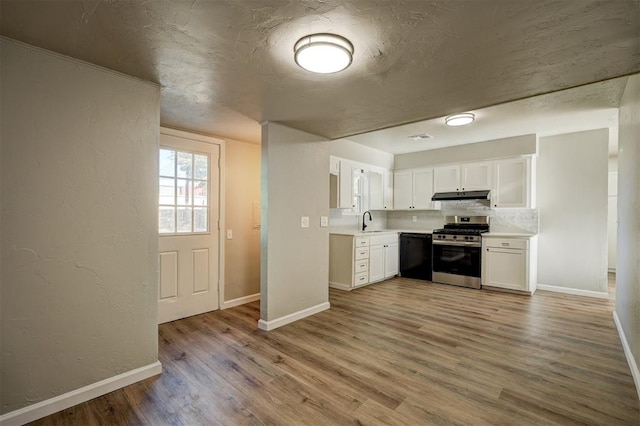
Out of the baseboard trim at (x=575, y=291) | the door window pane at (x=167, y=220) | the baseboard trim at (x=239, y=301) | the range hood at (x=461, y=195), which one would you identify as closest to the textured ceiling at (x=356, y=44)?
the door window pane at (x=167, y=220)

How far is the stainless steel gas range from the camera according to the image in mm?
4934

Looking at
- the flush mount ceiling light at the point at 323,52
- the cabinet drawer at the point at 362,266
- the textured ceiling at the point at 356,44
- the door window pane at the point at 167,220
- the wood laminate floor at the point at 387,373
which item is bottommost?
→ the wood laminate floor at the point at 387,373

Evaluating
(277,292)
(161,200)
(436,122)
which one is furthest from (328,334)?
(436,122)

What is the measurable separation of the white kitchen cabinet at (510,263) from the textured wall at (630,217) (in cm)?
120

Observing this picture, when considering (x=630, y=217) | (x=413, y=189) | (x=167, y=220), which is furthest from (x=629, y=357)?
(x=167, y=220)

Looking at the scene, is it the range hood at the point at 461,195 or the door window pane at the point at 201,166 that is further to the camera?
the range hood at the point at 461,195

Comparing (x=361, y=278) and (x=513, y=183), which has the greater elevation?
(x=513, y=183)

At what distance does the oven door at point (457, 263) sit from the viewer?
4926 mm

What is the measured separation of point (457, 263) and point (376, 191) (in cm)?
197

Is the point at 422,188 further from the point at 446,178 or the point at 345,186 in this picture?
the point at 345,186

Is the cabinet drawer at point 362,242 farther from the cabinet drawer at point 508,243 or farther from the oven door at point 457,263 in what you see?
the cabinet drawer at point 508,243

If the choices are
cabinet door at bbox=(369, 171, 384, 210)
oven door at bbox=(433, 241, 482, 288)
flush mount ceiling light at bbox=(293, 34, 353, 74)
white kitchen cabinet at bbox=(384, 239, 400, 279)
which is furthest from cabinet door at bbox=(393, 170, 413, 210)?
flush mount ceiling light at bbox=(293, 34, 353, 74)

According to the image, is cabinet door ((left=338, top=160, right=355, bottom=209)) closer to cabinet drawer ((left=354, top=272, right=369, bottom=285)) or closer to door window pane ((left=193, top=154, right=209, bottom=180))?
cabinet drawer ((left=354, top=272, right=369, bottom=285))

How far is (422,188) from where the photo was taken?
5.87 metres
